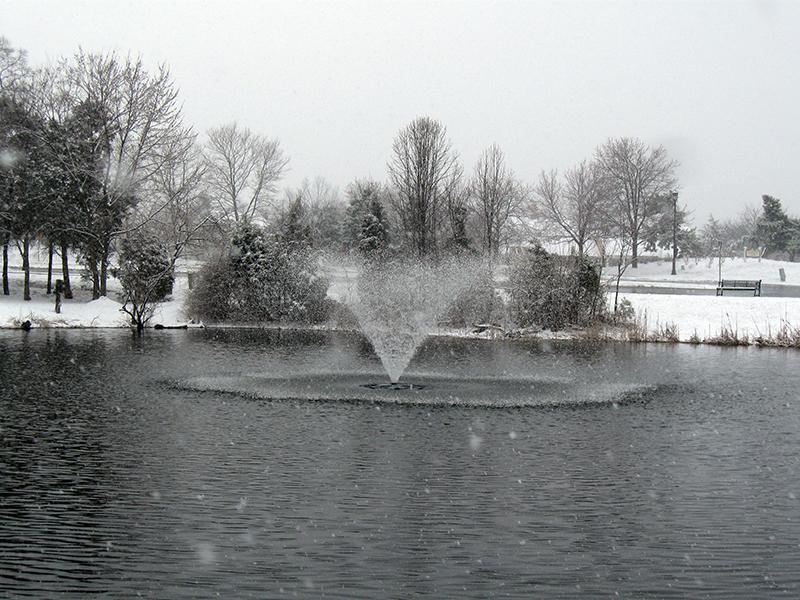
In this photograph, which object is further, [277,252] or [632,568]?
[277,252]

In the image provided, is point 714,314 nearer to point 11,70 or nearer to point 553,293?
point 553,293

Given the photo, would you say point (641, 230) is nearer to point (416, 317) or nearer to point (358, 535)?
point (416, 317)

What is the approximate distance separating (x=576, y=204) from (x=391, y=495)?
63196 millimetres

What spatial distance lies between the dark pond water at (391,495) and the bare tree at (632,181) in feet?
166

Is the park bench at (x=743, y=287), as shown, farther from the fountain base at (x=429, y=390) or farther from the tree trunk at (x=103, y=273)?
the tree trunk at (x=103, y=273)

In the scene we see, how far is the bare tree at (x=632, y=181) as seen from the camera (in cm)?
6712

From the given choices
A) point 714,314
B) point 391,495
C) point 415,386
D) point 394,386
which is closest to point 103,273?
point 394,386

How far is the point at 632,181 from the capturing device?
6712 centimetres

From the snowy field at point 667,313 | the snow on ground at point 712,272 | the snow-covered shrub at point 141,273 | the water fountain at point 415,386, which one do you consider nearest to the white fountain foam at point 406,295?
the snowy field at point 667,313

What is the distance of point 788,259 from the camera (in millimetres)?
85750

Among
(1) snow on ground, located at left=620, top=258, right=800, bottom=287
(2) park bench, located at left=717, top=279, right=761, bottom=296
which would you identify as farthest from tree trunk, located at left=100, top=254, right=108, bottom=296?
(1) snow on ground, located at left=620, top=258, right=800, bottom=287

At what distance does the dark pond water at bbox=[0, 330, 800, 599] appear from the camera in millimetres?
7184

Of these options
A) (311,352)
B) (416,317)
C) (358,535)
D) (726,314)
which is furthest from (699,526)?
(726,314)

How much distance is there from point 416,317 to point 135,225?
16256 mm
